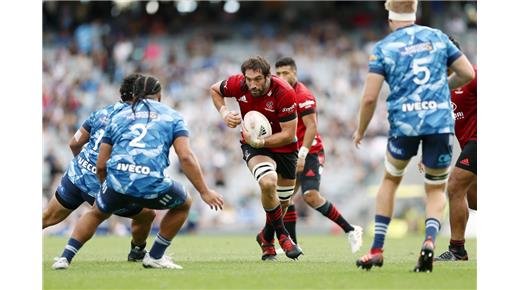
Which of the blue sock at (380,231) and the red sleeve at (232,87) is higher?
the red sleeve at (232,87)

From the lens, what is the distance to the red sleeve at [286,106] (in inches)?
426

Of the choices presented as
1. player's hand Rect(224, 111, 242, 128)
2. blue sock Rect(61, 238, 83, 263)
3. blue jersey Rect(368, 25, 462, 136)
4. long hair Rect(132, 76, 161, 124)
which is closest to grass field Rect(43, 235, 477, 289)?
blue sock Rect(61, 238, 83, 263)

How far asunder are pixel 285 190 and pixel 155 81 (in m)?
2.63

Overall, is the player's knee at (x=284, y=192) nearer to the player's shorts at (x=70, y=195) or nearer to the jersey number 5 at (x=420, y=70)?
the player's shorts at (x=70, y=195)

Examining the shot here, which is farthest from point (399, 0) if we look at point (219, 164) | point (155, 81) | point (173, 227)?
point (219, 164)

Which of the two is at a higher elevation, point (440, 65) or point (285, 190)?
point (440, 65)

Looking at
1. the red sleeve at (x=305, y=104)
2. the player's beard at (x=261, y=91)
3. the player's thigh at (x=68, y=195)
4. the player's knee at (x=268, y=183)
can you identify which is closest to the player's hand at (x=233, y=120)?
the player's beard at (x=261, y=91)

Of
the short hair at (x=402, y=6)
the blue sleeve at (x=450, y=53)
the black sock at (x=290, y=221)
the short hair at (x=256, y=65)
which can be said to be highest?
the short hair at (x=402, y=6)

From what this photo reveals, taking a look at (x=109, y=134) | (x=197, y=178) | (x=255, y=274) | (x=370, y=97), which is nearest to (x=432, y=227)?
(x=370, y=97)

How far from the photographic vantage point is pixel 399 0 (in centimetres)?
885

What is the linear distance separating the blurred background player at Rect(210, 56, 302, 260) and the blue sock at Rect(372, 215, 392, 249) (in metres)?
2.04

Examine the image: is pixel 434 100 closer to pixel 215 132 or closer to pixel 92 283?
pixel 92 283

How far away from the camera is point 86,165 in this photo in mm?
10641

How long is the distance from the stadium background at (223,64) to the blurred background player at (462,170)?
12.7 metres
